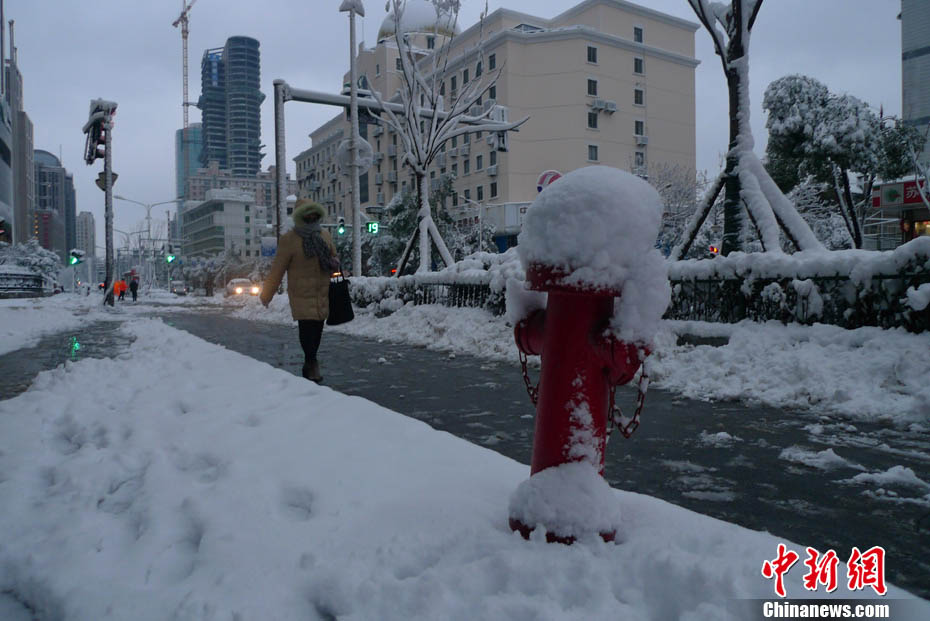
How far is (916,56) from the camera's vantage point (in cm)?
5222

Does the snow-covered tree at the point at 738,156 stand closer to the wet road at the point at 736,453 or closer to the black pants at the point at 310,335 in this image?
the wet road at the point at 736,453

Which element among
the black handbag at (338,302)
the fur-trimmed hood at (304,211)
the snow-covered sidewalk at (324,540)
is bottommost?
the snow-covered sidewalk at (324,540)

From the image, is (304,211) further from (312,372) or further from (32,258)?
(32,258)

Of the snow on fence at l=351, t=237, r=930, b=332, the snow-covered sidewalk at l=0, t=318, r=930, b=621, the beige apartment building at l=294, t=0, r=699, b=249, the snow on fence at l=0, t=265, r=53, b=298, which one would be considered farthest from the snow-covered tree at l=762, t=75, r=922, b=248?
the snow on fence at l=0, t=265, r=53, b=298

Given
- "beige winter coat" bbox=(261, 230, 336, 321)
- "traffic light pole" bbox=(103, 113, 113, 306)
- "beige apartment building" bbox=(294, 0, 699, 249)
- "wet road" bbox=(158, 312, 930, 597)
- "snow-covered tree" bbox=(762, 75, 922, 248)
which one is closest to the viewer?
"wet road" bbox=(158, 312, 930, 597)

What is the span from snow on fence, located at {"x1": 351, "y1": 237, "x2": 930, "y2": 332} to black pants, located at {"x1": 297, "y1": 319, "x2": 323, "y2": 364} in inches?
96.3

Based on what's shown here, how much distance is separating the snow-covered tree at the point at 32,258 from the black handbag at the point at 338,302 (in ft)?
235

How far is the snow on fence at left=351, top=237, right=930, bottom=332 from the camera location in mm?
5938

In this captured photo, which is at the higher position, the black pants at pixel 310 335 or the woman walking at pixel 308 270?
the woman walking at pixel 308 270

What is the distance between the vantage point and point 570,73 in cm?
5725

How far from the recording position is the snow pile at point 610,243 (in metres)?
2.01

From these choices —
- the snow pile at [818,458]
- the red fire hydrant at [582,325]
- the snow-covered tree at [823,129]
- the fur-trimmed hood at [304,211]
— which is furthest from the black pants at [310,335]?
the snow-covered tree at [823,129]

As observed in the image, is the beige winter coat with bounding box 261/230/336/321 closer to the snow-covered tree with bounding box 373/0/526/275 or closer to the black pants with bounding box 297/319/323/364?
the black pants with bounding box 297/319/323/364

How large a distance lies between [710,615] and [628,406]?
4031 mm
